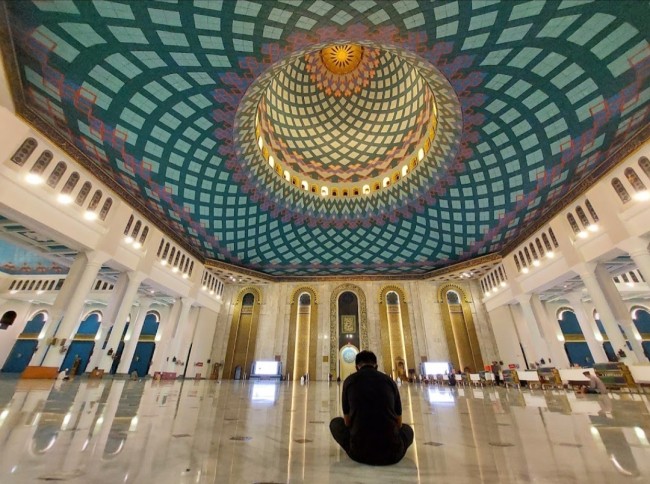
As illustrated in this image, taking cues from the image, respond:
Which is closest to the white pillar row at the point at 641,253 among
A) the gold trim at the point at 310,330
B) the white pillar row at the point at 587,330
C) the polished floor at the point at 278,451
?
the white pillar row at the point at 587,330

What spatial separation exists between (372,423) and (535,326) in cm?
1847

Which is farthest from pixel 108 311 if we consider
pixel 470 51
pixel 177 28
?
pixel 470 51

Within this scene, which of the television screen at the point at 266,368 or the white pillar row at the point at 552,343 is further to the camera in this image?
the television screen at the point at 266,368

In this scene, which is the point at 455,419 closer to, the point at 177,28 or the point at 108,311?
the point at 177,28

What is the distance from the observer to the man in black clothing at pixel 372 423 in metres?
2.01

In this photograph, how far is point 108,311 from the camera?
13180mm

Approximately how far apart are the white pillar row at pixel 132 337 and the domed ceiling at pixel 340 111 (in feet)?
21.0

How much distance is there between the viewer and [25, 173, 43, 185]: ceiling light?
9.43 meters

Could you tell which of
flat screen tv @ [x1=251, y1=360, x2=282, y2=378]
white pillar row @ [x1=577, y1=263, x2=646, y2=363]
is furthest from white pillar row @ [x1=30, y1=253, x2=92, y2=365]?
white pillar row @ [x1=577, y1=263, x2=646, y2=363]

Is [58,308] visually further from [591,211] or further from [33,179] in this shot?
[591,211]

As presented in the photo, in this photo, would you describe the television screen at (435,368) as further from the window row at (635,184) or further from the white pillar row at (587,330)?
the window row at (635,184)

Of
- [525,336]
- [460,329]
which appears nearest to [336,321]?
[460,329]

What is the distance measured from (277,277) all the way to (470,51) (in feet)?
63.7

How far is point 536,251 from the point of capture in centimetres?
1534
